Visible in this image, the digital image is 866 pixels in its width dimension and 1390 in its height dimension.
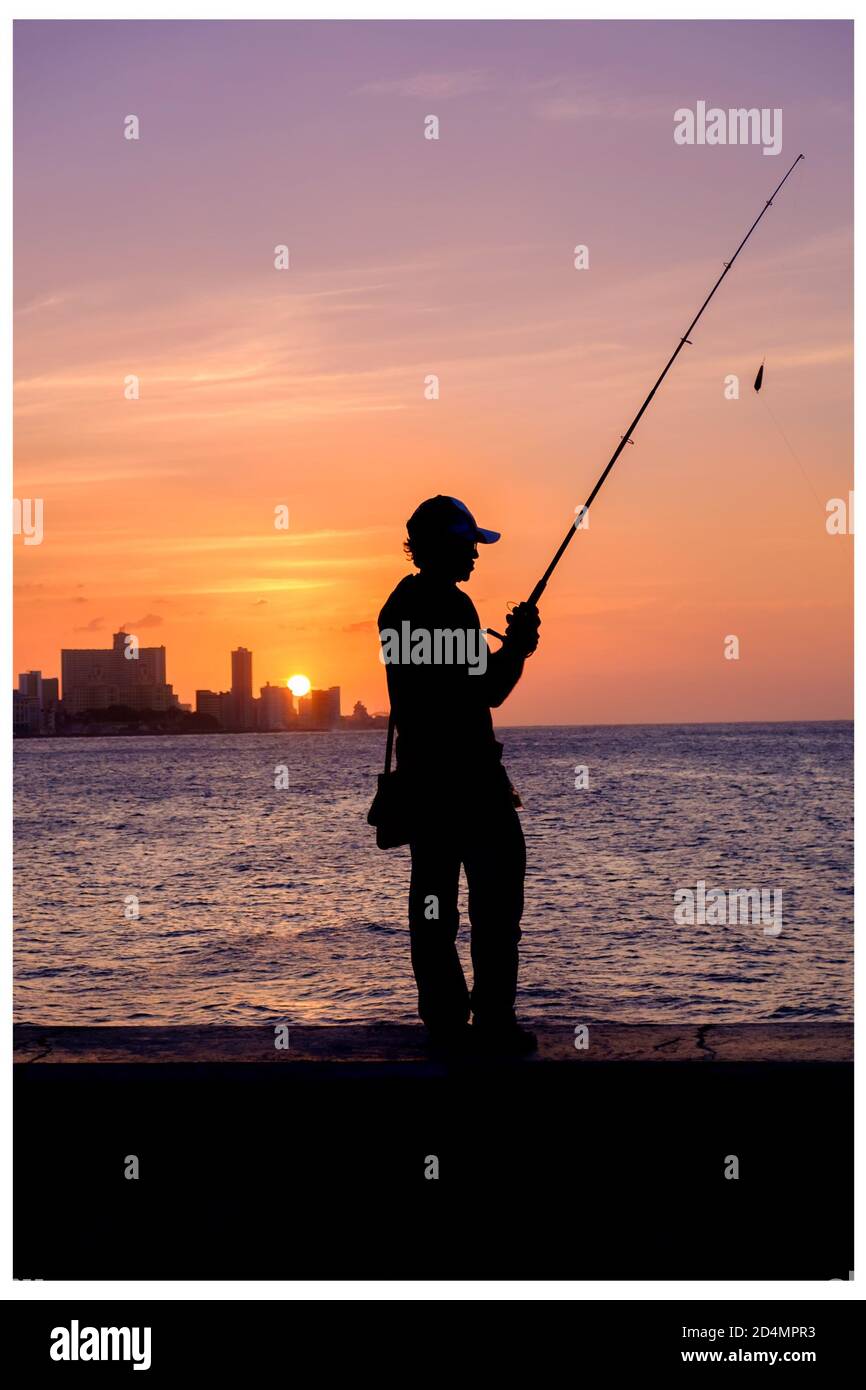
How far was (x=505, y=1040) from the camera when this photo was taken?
4.29 metres

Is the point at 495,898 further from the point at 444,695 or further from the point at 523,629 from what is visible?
the point at 523,629

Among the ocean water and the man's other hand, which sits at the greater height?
the man's other hand

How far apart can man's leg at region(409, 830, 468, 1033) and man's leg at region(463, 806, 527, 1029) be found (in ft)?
0.25

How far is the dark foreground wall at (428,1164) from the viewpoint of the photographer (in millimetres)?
3627

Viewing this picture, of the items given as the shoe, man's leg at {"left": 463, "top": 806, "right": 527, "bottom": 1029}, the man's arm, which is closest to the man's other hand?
the man's arm

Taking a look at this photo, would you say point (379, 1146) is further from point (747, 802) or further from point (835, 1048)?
point (747, 802)

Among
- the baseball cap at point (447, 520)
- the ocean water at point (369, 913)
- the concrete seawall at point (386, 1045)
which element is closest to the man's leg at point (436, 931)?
the concrete seawall at point (386, 1045)

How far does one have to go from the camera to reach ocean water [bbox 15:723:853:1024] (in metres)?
16.2

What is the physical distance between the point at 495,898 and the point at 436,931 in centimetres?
24

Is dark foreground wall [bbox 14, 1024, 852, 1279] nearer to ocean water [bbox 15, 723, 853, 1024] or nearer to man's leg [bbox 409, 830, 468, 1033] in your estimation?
man's leg [bbox 409, 830, 468, 1033]

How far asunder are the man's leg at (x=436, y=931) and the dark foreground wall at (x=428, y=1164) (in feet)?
1.92

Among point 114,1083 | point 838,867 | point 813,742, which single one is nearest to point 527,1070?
point 114,1083

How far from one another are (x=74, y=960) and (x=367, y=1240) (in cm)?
1680
